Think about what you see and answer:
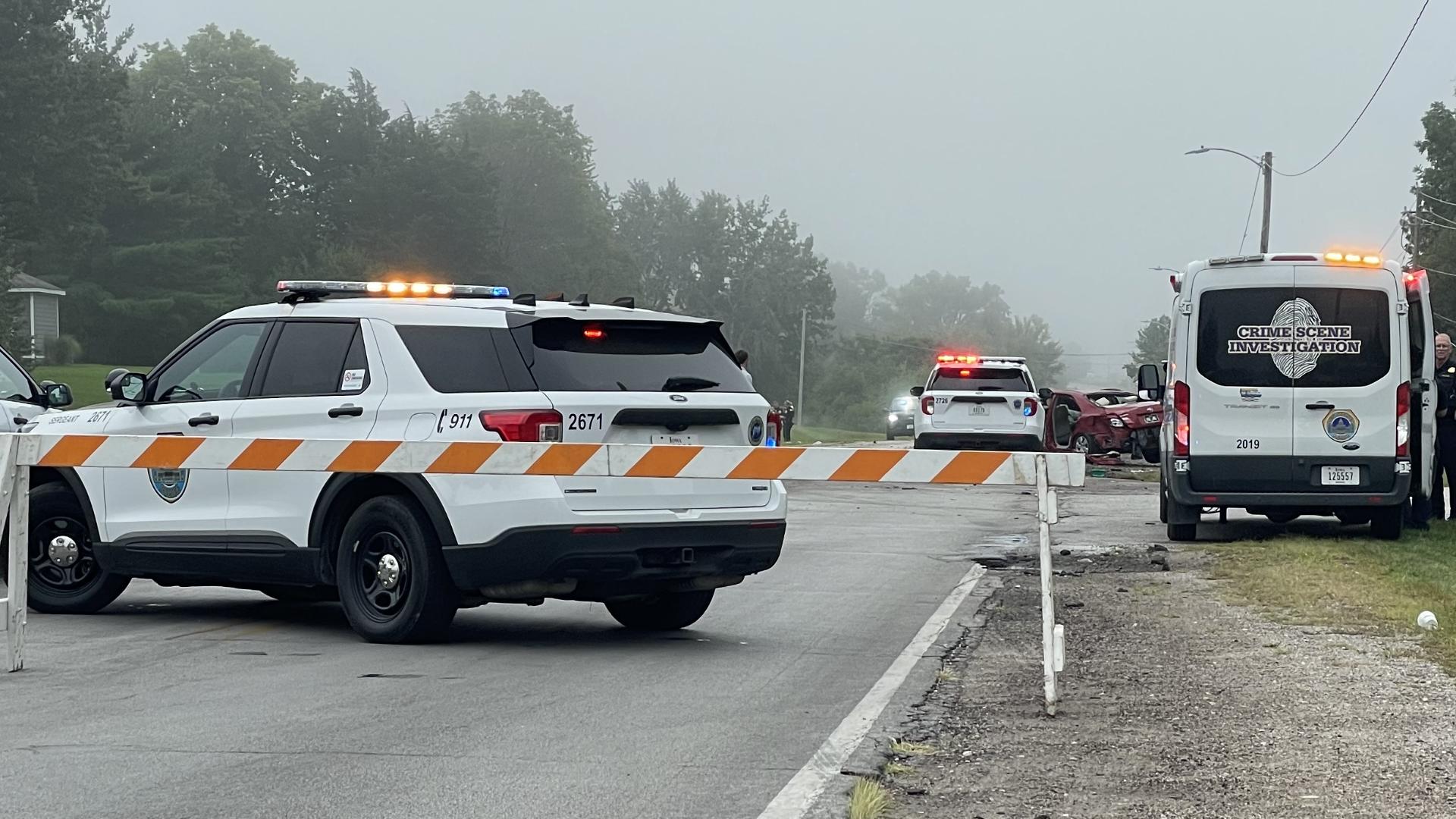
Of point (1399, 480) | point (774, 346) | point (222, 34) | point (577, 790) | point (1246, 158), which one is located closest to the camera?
point (577, 790)

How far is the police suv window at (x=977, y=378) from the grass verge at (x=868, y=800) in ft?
69.5

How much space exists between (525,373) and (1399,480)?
31.3 ft

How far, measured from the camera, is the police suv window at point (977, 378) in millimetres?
27016

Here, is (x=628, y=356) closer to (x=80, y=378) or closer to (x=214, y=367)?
(x=214, y=367)

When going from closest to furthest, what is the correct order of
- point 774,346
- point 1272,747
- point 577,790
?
1. point 577,790
2. point 1272,747
3. point 774,346

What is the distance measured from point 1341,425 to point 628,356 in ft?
28.2

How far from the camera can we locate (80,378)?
56688 mm

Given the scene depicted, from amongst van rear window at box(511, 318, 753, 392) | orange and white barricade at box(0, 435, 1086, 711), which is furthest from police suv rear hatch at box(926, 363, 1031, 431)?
orange and white barricade at box(0, 435, 1086, 711)

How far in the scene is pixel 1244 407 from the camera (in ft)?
52.2

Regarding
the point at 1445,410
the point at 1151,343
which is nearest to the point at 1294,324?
the point at 1445,410

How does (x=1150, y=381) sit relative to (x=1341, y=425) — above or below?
above

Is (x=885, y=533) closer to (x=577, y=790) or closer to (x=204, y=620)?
(x=204, y=620)

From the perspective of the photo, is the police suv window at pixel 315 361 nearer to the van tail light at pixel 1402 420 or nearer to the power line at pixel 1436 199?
the van tail light at pixel 1402 420

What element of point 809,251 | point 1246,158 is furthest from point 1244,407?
point 809,251
